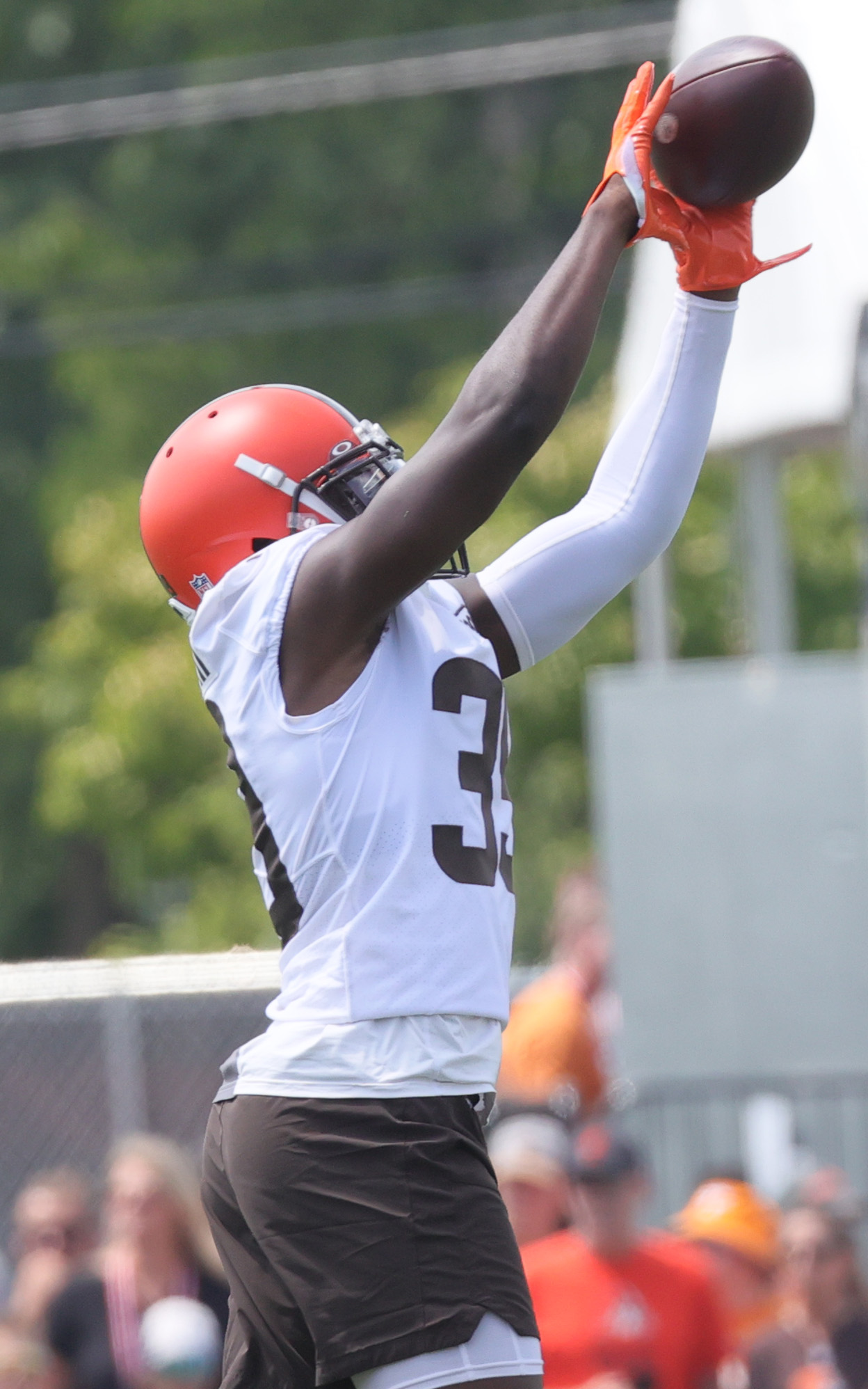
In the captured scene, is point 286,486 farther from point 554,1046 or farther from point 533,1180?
point 554,1046

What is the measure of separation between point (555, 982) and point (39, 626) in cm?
1403

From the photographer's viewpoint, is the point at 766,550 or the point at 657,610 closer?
the point at 766,550

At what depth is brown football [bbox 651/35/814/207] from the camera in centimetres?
281

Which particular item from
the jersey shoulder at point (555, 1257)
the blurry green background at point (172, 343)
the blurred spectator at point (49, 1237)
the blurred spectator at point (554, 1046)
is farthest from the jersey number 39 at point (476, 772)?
the blurry green background at point (172, 343)

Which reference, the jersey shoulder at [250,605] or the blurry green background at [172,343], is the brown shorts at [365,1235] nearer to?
the jersey shoulder at [250,605]

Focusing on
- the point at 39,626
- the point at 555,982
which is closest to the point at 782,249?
the point at 555,982

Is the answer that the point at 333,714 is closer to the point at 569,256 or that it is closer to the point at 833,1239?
the point at 569,256

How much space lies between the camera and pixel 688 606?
1456 cm

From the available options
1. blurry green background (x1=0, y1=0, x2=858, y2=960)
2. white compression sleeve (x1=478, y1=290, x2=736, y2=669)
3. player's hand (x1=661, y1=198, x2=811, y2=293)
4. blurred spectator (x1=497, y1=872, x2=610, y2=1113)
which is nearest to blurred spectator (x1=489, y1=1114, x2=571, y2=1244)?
blurred spectator (x1=497, y1=872, x2=610, y2=1113)

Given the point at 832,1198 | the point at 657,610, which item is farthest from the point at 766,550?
the point at 832,1198

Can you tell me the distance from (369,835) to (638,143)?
97 cm

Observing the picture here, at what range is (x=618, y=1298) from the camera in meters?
5.63

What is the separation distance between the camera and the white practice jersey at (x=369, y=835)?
254 centimetres

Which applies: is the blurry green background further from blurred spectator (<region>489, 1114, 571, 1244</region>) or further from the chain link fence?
blurred spectator (<region>489, 1114, 571, 1244</region>)
